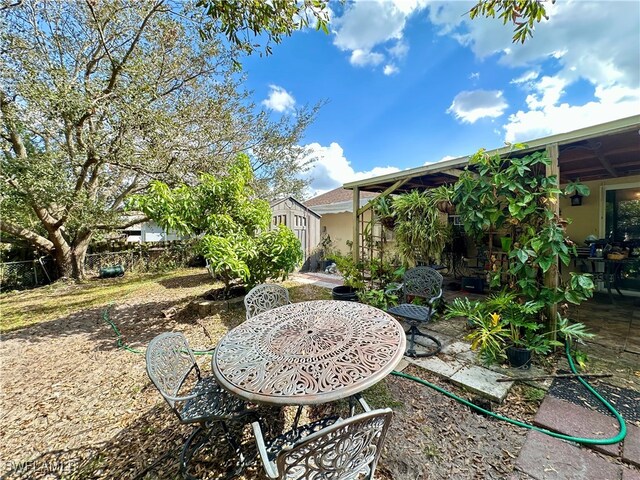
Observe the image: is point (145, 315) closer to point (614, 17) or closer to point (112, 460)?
point (112, 460)

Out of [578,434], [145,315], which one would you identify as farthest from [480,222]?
[145,315]

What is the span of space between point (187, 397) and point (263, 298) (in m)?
1.54

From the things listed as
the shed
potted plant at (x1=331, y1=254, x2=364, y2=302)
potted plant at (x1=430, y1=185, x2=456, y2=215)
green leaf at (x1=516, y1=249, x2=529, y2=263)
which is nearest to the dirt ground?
green leaf at (x1=516, y1=249, x2=529, y2=263)

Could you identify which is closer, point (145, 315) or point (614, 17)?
point (614, 17)

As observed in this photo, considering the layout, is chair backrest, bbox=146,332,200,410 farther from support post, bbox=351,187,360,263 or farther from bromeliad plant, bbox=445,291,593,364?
support post, bbox=351,187,360,263

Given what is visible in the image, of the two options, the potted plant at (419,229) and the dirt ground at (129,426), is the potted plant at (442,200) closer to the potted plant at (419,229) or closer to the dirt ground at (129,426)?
the potted plant at (419,229)

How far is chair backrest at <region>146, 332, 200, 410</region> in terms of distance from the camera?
5.47 feet

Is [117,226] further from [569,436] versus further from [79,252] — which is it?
[569,436]

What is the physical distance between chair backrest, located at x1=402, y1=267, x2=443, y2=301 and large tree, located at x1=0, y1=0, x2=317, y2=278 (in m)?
6.19

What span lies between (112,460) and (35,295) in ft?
28.5

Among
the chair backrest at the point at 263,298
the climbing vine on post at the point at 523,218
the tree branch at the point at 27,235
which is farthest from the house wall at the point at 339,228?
the tree branch at the point at 27,235

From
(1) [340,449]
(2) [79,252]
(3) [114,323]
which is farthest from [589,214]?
(2) [79,252]

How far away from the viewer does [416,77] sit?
7133mm

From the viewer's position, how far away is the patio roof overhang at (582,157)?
2691mm
